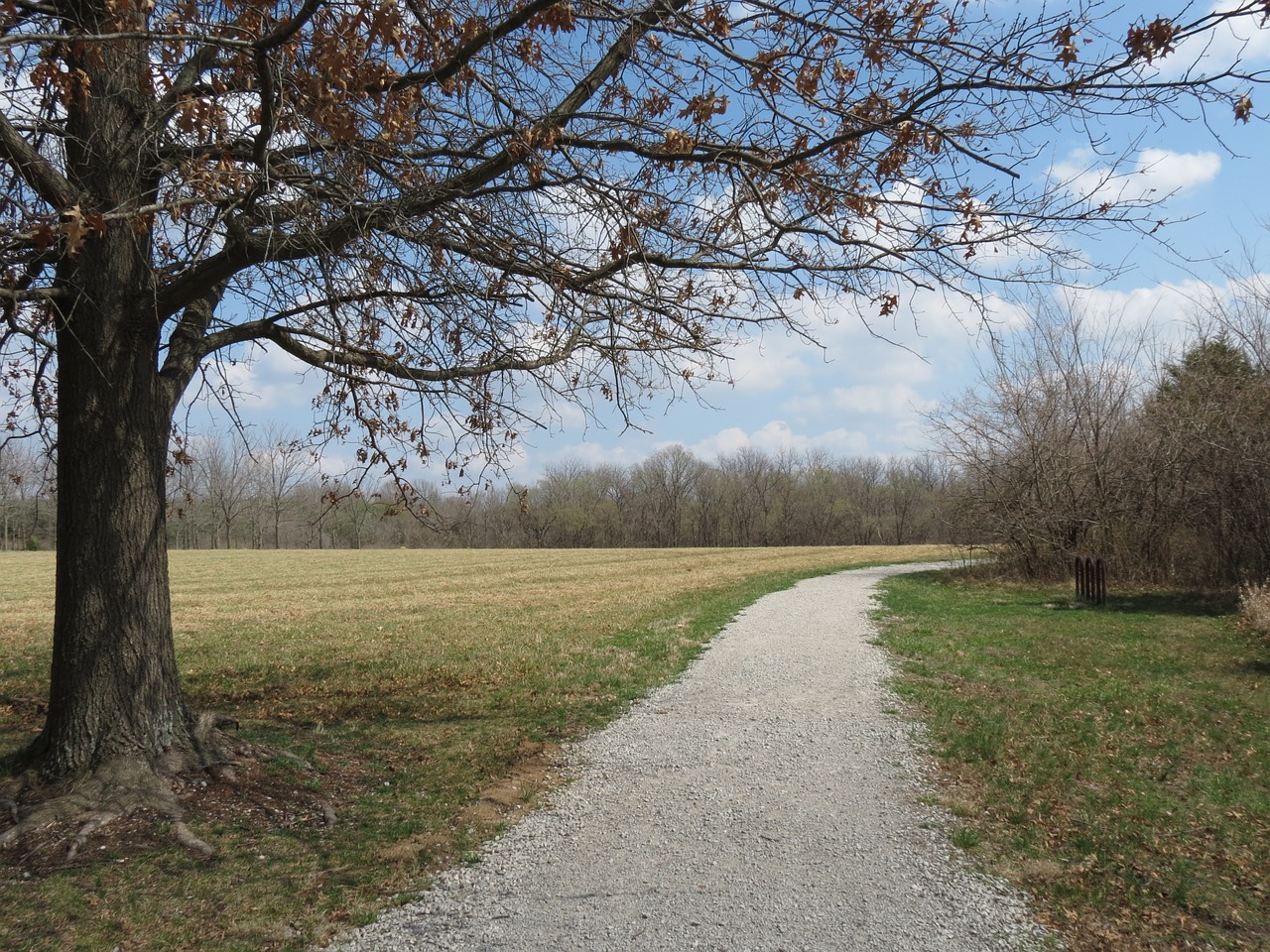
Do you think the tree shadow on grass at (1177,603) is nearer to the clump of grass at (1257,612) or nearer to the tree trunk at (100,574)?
the clump of grass at (1257,612)

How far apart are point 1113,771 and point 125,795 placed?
7.28 metres

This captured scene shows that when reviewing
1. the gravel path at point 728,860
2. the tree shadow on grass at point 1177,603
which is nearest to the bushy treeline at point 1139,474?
the tree shadow on grass at point 1177,603

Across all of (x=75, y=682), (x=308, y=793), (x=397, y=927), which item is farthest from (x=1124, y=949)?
(x=75, y=682)

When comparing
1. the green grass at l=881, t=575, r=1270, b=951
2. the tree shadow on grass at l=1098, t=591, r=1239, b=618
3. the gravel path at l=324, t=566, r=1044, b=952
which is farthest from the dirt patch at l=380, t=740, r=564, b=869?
the tree shadow on grass at l=1098, t=591, r=1239, b=618

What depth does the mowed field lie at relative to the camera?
401 centimetres

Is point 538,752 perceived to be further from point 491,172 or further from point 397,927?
point 491,172

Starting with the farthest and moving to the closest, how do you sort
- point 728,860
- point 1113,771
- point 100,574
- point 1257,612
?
1. point 1257,612
2. point 1113,771
3. point 100,574
4. point 728,860

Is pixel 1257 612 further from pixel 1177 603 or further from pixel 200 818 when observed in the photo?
pixel 200 818

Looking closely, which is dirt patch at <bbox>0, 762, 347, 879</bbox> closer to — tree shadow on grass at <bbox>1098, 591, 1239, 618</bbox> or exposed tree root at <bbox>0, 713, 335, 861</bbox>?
exposed tree root at <bbox>0, 713, 335, 861</bbox>

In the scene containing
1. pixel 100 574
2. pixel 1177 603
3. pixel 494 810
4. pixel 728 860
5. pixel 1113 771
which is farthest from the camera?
pixel 1177 603

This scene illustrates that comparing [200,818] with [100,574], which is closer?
[200,818]

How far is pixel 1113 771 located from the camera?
247 inches

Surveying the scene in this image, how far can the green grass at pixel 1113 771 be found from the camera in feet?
13.4

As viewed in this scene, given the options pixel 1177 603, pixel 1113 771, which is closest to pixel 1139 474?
pixel 1177 603
